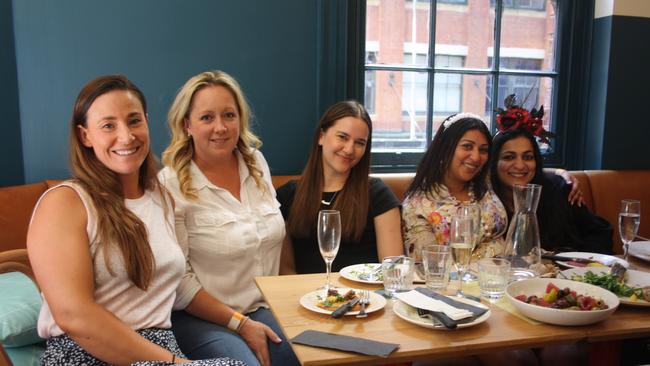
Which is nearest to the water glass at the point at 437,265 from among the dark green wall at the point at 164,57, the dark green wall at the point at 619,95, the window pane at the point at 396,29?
the dark green wall at the point at 164,57

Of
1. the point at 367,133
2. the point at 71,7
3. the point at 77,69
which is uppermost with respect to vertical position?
the point at 71,7

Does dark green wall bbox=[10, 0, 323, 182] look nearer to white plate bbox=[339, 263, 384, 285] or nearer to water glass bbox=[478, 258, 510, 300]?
white plate bbox=[339, 263, 384, 285]

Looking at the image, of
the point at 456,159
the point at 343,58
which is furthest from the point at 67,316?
the point at 343,58

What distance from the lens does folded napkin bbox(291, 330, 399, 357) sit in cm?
116

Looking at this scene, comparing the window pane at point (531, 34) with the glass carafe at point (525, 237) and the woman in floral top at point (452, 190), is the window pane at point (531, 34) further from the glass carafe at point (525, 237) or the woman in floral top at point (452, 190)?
the glass carafe at point (525, 237)

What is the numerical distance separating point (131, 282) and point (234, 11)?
5.97 ft

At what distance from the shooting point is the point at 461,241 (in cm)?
152

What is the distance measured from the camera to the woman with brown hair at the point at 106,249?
51.4 inches

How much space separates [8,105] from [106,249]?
62.7 inches

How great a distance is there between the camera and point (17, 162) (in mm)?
2600

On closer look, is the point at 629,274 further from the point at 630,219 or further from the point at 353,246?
the point at 353,246

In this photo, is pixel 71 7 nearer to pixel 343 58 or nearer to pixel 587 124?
pixel 343 58

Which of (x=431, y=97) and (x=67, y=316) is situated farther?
(x=431, y=97)

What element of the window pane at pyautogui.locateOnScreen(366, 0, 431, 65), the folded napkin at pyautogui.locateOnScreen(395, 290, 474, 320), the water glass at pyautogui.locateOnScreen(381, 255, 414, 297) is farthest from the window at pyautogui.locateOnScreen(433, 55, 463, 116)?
the folded napkin at pyautogui.locateOnScreen(395, 290, 474, 320)
